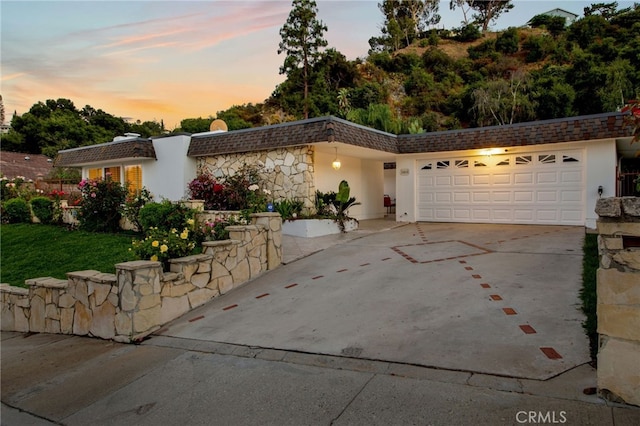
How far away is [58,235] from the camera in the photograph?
11.9m

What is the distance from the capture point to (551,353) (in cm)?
358

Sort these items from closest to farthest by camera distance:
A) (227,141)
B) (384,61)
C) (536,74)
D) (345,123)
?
(345,123) < (227,141) < (536,74) < (384,61)

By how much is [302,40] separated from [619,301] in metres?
36.4

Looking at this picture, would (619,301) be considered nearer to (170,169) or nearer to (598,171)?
(598,171)

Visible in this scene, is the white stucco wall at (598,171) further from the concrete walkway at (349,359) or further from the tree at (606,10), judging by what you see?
the tree at (606,10)

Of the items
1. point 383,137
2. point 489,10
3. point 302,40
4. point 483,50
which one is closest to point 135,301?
point 383,137

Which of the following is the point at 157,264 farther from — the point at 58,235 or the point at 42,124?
the point at 42,124

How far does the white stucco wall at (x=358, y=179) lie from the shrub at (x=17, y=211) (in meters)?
11.0

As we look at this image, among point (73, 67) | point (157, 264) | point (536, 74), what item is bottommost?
point (157, 264)

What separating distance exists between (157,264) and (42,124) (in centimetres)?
3464

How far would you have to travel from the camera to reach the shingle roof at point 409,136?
10562mm

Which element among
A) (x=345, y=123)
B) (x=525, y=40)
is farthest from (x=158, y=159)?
(x=525, y=40)

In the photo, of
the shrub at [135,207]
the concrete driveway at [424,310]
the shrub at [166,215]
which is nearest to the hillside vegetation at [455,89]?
the shrub at [135,207]

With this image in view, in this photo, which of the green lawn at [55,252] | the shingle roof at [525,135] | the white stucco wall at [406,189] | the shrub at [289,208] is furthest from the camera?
the white stucco wall at [406,189]
